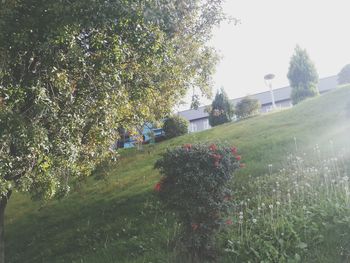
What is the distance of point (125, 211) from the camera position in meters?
11.3

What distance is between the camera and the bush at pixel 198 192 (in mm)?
6719

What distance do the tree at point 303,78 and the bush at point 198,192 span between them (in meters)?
25.2

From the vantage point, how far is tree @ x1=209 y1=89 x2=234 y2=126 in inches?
1187

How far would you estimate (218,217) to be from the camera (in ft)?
22.5

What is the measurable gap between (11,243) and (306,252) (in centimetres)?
945

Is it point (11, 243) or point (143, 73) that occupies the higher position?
point (143, 73)

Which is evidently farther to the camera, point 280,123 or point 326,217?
point 280,123

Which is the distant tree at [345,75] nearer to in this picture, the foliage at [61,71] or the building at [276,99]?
the building at [276,99]

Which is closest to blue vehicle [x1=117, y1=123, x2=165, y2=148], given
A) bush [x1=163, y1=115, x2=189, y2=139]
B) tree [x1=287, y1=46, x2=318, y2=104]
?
bush [x1=163, y1=115, x2=189, y2=139]

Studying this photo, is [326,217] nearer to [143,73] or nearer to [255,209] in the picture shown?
[255,209]

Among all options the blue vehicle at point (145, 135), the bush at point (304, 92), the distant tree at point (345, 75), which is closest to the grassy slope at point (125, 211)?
the blue vehicle at point (145, 135)

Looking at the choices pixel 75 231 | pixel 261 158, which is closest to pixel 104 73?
pixel 75 231

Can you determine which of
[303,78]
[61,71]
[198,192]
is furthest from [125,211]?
[303,78]

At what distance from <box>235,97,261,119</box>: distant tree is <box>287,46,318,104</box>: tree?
12.5ft
